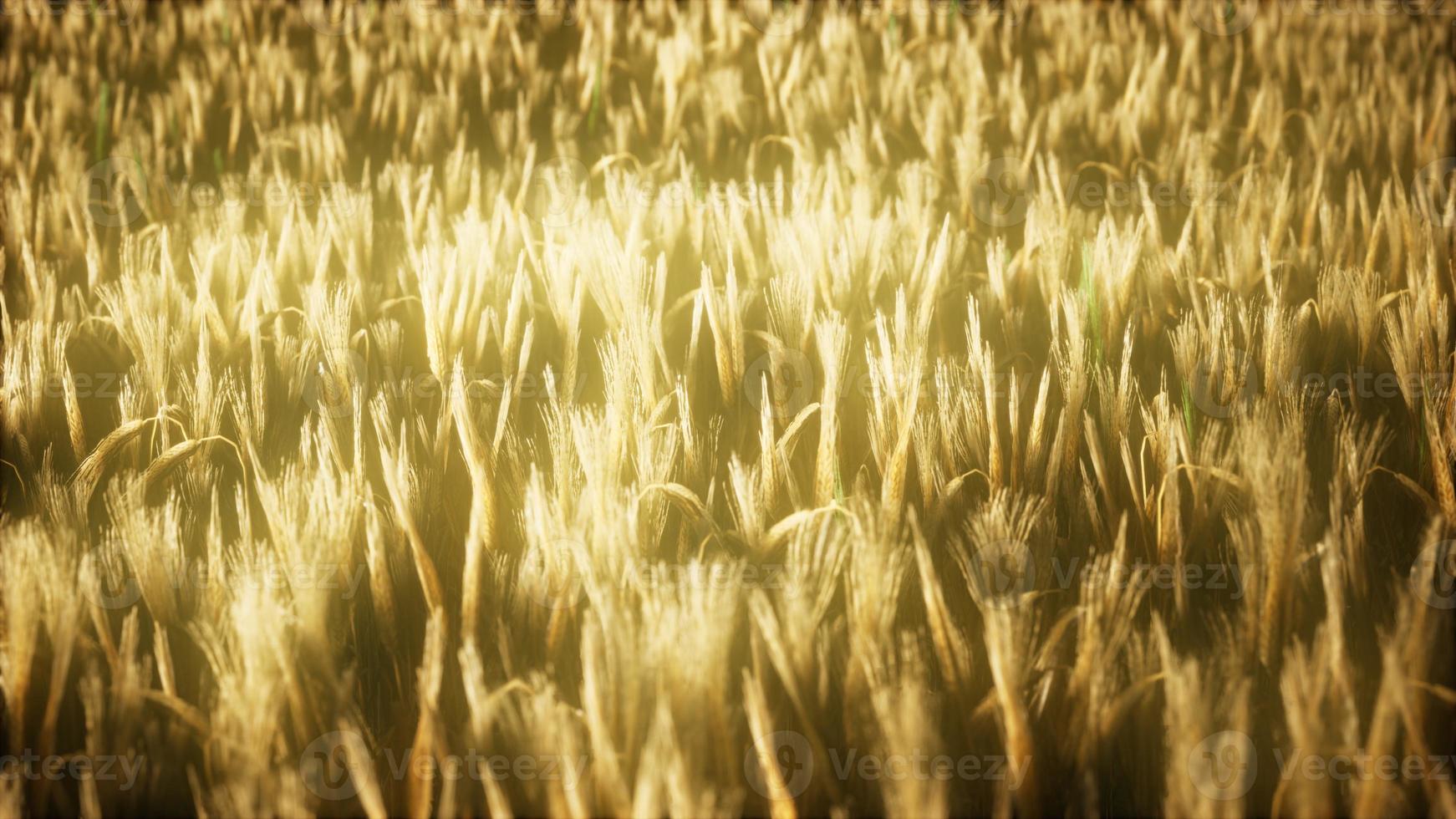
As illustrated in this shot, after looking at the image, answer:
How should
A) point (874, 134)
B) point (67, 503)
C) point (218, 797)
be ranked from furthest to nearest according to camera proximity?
point (874, 134) < point (67, 503) < point (218, 797)

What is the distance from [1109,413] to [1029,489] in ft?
0.45

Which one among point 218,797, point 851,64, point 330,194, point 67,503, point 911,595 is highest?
point 851,64

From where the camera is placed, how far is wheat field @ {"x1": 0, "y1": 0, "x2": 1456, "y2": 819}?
1.98 feet

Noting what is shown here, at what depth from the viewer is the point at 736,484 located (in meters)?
0.77

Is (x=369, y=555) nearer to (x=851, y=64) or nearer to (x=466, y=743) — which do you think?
(x=466, y=743)

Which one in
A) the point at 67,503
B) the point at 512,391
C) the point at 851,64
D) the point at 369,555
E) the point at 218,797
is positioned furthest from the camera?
the point at 851,64

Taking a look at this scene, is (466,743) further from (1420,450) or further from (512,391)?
(1420,450)

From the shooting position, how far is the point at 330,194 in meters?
1.53

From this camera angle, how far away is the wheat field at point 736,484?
60 cm

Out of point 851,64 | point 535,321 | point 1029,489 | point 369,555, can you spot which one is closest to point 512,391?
point 535,321

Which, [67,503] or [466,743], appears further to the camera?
[67,503]

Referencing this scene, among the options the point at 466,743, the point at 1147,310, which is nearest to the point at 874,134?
the point at 1147,310

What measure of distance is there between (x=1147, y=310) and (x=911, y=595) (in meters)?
0.60

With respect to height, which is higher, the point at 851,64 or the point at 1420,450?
the point at 851,64
